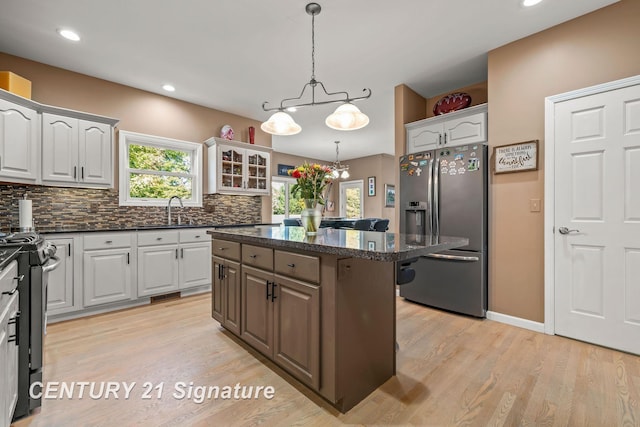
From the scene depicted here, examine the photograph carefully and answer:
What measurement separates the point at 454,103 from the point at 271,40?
7.22ft

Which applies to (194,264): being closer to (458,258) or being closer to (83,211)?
(83,211)

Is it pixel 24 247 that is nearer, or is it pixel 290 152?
pixel 24 247

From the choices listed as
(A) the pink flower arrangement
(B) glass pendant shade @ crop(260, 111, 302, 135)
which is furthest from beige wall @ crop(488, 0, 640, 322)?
(B) glass pendant shade @ crop(260, 111, 302, 135)

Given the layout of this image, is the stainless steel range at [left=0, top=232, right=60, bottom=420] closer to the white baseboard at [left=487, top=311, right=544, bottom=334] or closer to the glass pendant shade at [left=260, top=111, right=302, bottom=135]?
the glass pendant shade at [left=260, top=111, right=302, bottom=135]

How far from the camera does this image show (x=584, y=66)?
241cm

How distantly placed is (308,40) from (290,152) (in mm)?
5046

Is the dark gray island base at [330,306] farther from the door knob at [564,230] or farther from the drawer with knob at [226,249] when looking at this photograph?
the door knob at [564,230]

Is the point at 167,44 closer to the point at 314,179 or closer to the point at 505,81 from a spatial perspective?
the point at 314,179

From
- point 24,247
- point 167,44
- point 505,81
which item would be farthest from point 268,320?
point 505,81

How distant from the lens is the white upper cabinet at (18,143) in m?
2.58

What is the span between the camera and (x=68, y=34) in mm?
2607

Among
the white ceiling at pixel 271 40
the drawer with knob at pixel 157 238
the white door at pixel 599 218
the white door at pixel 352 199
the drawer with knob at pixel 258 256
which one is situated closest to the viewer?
the drawer with knob at pixel 258 256

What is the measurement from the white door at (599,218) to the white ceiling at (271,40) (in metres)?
0.89

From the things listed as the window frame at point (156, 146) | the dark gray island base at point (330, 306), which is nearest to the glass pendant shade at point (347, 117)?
the dark gray island base at point (330, 306)
